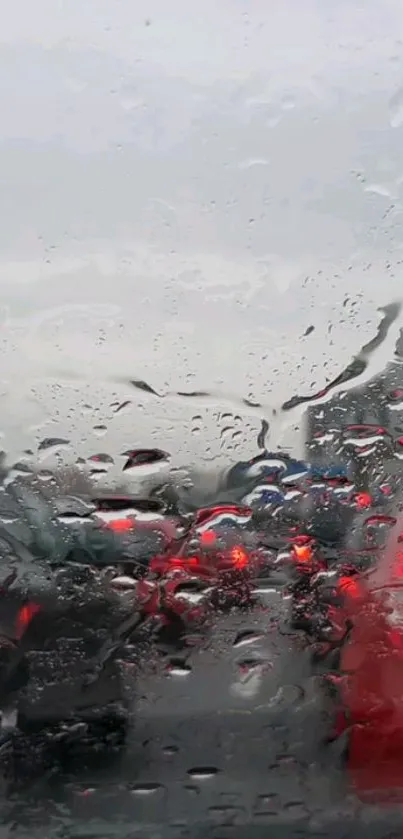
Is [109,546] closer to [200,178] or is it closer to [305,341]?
[305,341]

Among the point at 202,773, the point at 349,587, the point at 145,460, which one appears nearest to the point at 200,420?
the point at 145,460

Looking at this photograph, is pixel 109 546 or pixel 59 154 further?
pixel 109 546

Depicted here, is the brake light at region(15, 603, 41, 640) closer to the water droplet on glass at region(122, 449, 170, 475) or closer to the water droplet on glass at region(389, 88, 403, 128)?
the water droplet on glass at region(122, 449, 170, 475)

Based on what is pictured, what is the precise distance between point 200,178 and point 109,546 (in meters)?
1.14

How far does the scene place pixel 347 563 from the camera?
3.00m

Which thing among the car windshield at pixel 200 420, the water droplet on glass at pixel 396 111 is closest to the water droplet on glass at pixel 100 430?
the car windshield at pixel 200 420

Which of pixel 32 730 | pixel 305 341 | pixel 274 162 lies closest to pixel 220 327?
pixel 305 341

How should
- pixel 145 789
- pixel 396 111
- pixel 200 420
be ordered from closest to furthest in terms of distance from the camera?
pixel 145 789 → pixel 396 111 → pixel 200 420

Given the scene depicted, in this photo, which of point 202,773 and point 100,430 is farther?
point 100,430

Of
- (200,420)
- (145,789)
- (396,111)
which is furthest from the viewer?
(200,420)

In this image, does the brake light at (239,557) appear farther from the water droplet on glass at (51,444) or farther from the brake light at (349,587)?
the water droplet on glass at (51,444)

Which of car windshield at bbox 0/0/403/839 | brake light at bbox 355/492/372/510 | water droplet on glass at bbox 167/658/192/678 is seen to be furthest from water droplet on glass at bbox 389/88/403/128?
water droplet on glass at bbox 167/658/192/678

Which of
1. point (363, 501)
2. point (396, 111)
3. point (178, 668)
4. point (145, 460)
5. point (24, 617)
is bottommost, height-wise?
point (178, 668)

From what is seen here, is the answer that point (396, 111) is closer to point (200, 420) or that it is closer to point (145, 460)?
point (200, 420)
